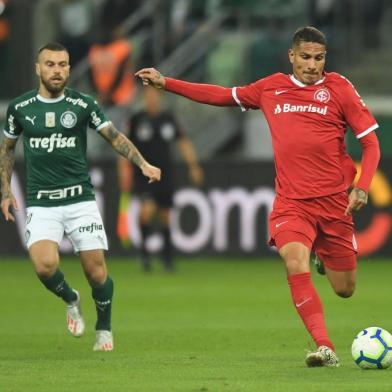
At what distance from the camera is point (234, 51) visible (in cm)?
2264

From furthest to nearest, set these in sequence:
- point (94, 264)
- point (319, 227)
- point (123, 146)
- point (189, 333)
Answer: point (189, 333)
point (123, 146)
point (94, 264)
point (319, 227)

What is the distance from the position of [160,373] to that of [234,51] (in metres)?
14.0

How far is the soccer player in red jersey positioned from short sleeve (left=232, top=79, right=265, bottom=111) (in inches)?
0.6

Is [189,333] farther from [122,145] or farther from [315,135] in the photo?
[315,135]

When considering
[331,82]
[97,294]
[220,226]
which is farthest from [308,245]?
[220,226]

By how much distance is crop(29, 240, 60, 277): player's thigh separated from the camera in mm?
10289

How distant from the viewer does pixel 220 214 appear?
65.2 ft

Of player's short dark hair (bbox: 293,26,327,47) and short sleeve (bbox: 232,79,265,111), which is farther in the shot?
short sleeve (bbox: 232,79,265,111)

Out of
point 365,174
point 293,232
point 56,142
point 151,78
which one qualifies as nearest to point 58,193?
point 56,142

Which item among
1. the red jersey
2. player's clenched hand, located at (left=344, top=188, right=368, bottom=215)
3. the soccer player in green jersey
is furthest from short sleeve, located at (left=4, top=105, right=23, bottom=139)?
player's clenched hand, located at (left=344, top=188, right=368, bottom=215)

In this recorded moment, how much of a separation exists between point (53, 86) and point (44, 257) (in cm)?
125

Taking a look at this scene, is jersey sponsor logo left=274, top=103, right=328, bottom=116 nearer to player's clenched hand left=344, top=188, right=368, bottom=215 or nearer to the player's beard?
player's clenched hand left=344, top=188, right=368, bottom=215

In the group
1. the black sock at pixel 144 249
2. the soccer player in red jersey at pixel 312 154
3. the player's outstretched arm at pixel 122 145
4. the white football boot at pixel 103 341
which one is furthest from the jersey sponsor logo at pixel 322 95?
Answer: the black sock at pixel 144 249

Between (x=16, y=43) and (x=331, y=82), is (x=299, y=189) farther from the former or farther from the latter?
(x=16, y=43)
